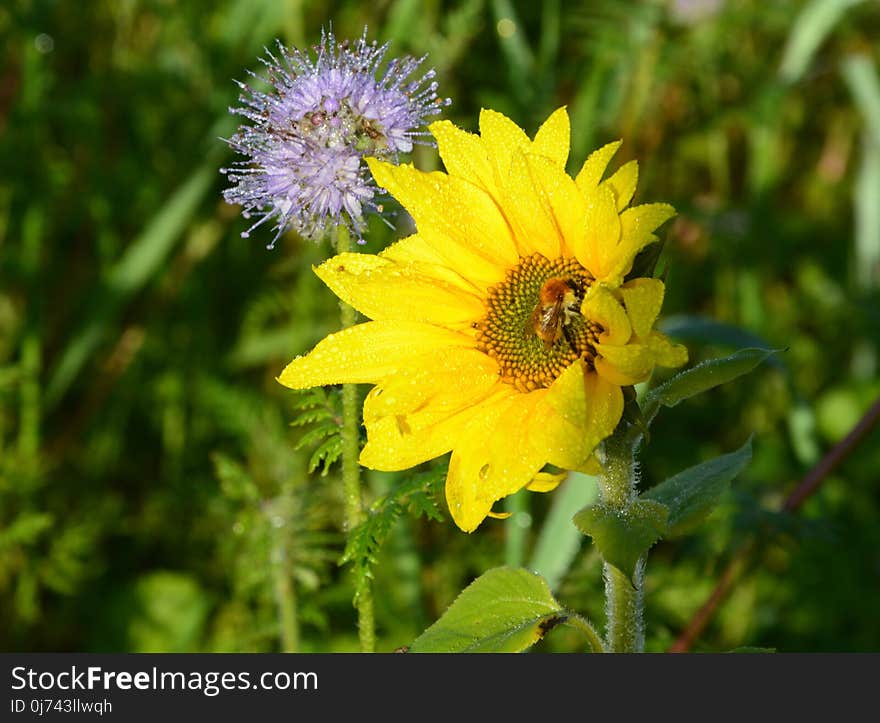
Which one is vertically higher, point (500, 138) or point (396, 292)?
point (500, 138)

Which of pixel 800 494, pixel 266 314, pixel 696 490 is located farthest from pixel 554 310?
pixel 266 314

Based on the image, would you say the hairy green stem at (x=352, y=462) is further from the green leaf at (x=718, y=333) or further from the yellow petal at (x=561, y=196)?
the green leaf at (x=718, y=333)

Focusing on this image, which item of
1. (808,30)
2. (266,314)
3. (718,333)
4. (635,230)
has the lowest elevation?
(635,230)

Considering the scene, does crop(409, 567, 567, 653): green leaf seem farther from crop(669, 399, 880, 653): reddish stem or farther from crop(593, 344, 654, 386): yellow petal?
crop(669, 399, 880, 653): reddish stem

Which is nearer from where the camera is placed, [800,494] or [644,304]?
[644,304]

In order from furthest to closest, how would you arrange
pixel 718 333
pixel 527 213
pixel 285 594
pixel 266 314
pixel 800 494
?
pixel 266 314 < pixel 718 333 < pixel 800 494 < pixel 285 594 < pixel 527 213

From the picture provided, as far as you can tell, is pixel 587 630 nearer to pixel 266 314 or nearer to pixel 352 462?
pixel 352 462
